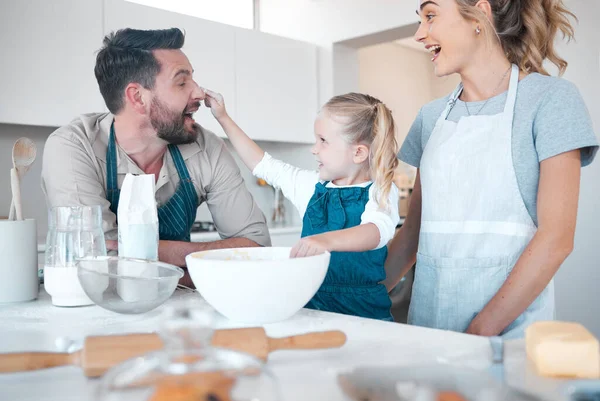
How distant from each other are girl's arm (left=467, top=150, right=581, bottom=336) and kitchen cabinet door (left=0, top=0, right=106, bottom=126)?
256cm

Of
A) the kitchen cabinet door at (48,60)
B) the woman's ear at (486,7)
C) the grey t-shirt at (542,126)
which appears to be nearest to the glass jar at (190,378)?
the grey t-shirt at (542,126)

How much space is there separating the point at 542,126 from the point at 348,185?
53cm

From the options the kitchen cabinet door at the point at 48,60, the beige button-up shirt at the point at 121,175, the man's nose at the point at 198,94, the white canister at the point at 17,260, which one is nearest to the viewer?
the white canister at the point at 17,260

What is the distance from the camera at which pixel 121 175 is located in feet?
5.37

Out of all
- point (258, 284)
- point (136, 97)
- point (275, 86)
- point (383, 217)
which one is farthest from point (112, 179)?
point (275, 86)

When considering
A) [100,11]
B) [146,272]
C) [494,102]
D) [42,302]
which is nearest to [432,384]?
[146,272]

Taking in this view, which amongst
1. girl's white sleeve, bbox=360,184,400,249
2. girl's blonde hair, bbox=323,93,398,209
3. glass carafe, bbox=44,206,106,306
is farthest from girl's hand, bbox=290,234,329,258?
girl's blonde hair, bbox=323,93,398,209

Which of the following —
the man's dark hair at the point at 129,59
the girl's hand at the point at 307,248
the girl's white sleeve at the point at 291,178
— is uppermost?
the man's dark hair at the point at 129,59

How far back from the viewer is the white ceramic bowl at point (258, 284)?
838 mm

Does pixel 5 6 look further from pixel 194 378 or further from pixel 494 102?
pixel 194 378

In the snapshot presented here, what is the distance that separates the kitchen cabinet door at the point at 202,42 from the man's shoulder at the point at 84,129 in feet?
5.70

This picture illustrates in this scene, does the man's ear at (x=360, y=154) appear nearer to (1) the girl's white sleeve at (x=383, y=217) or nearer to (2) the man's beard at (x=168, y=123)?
(1) the girl's white sleeve at (x=383, y=217)

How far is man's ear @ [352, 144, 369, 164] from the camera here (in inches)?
62.2

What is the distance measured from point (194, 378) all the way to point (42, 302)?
0.87 m
